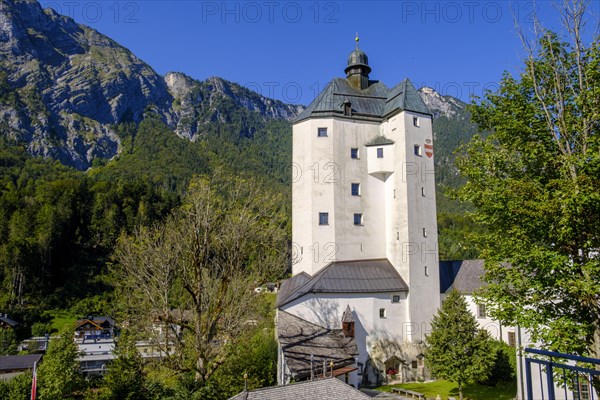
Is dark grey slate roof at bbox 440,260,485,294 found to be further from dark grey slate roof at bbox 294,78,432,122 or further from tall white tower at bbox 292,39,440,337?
dark grey slate roof at bbox 294,78,432,122

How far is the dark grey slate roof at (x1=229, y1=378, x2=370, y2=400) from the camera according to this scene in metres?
15.6

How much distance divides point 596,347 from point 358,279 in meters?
21.0

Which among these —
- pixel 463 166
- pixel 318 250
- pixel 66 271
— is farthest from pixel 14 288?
pixel 463 166

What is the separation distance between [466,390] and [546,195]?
2116 cm

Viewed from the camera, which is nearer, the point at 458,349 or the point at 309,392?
the point at 309,392

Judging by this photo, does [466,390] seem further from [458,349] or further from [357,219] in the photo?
[357,219]

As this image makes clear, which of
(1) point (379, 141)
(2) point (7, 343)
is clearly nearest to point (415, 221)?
(1) point (379, 141)

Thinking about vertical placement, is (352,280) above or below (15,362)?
above

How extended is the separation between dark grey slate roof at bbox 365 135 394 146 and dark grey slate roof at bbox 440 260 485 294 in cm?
1372

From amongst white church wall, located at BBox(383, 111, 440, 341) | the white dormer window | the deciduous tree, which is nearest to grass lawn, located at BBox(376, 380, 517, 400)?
white church wall, located at BBox(383, 111, 440, 341)

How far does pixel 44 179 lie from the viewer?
408 feet

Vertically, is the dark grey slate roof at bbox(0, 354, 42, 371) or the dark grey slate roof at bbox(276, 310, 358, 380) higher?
the dark grey slate roof at bbox(276, 310, 358, 380)

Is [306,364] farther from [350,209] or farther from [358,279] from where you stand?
[350,209]

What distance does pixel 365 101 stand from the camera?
3809 centimetres
